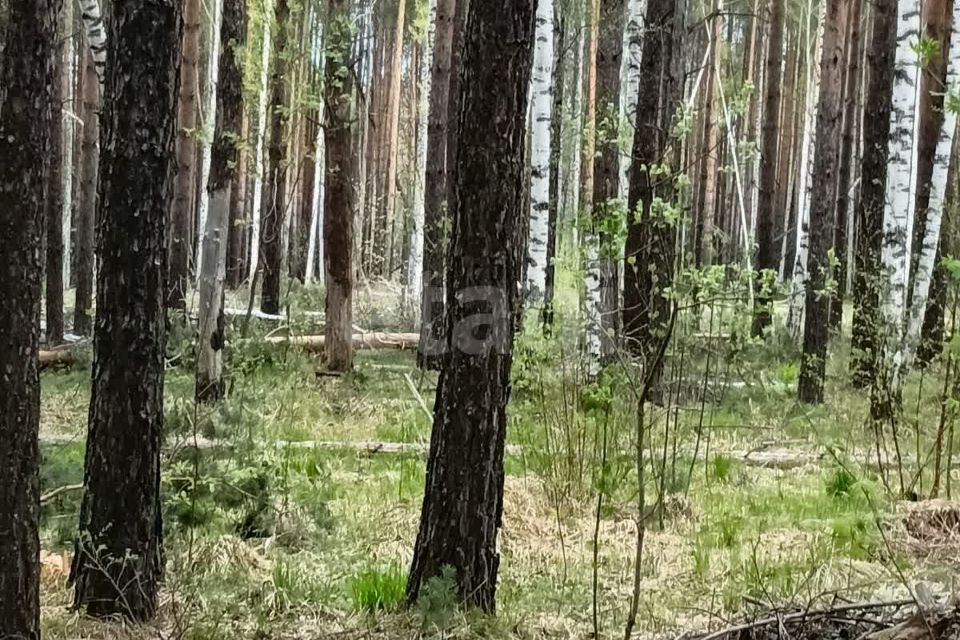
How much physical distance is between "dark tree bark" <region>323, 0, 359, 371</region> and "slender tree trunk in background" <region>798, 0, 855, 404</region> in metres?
5.15

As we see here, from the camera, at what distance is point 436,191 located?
1195cm

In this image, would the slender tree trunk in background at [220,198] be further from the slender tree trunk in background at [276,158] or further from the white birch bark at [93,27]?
the white birch bark at [93,27]

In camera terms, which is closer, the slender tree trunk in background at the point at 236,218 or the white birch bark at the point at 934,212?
the white birch bark at the point at 934,212

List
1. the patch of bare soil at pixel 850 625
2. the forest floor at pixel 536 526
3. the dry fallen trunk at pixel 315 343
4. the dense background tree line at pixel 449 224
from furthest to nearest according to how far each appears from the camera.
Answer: the dry fallen trunk at pixel 315 343 < the forest floor at pixel 536 526 < the dense background tree line at pixel 449 224 < the patch of bare soil at pixel 850 625

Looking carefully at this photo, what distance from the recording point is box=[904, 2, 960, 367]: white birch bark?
9.77 metres

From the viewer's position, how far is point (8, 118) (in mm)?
2840

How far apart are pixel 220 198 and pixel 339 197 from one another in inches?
84.8

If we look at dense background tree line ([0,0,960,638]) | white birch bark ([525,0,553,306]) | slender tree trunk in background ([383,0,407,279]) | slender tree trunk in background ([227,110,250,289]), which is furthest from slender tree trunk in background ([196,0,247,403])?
slender tree trunk in background ([383,0,407,279])

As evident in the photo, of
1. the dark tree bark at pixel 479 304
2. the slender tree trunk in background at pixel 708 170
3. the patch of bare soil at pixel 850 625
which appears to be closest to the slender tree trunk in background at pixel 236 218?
the slender tree trunk in background at pixel 708 170

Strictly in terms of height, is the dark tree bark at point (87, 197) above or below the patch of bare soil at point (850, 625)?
above

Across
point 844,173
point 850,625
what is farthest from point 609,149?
point 850,625

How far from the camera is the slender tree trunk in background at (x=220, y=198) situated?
791 centimetres

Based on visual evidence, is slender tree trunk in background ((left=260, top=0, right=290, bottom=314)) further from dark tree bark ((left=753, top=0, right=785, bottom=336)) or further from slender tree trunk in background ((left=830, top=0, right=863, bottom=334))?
slender tree trunk in background ((left=830, top=0, right=863, bottom=334))

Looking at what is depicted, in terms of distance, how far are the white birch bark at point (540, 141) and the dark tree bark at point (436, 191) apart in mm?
1364
